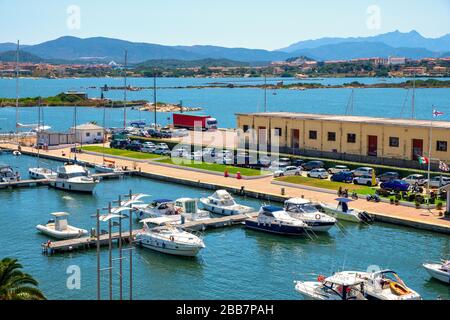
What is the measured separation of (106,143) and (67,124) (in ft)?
125

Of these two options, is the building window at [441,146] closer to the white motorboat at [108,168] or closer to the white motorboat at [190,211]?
the white motorboat at [190,211]

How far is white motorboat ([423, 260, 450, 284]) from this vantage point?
26.3 m

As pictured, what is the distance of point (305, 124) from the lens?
55.6 meters

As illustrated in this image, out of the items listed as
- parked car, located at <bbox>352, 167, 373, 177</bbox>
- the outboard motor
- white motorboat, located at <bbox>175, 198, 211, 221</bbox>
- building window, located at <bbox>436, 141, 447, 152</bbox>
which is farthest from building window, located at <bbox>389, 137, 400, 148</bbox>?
white motorboat, located at <bbox>175, 198, 211, 221</bbox>

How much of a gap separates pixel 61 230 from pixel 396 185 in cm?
2010

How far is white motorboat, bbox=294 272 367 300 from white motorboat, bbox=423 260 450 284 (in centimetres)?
424

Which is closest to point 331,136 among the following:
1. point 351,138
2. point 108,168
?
point 351,138

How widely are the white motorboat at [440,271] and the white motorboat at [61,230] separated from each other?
1625cm

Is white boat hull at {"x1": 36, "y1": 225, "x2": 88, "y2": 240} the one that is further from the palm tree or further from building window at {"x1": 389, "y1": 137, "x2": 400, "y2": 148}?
building window at {"x1": 389, "y1": 137, "x2": 400, "y2": 148}

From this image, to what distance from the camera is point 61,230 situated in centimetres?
3347

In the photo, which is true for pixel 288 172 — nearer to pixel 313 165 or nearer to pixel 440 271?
pixel 313 165

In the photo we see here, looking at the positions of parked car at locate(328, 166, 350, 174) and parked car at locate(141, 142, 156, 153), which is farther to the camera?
parked car at locate(141, 142, 156, 153)
